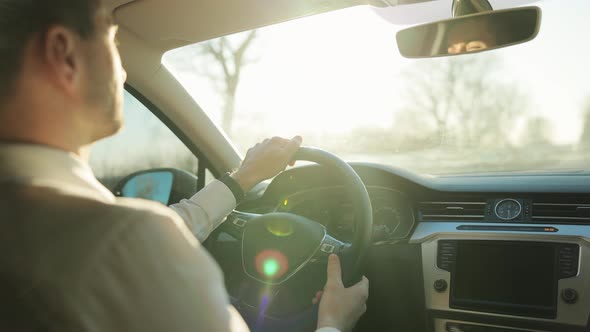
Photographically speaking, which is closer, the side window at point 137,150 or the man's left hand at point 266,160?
the man's left hand at point 266,160

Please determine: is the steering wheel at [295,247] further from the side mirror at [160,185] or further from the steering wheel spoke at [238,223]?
the side mirror at [160,185]

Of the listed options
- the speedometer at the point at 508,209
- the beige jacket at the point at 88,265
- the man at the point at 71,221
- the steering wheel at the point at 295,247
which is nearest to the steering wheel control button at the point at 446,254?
the speedometer at the point at 508,209

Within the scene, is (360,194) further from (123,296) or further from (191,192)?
(191,192)

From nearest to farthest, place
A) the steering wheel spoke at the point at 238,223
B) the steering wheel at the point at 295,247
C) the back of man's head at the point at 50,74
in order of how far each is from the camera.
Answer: the back of man's head at the point at 50,74 → the steering wheel at the point at 295,247 → the steering wheel spoke at the point at 238,223

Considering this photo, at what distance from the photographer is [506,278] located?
113 inches

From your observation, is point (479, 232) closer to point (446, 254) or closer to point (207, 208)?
point (446, 254)

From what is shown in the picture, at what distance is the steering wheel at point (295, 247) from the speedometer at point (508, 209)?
113 centimetres

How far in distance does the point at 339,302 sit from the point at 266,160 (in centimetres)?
68

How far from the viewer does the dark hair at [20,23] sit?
100 centimetres

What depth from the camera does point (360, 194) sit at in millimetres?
2127

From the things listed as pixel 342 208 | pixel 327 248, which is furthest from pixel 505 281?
pixel 327 248

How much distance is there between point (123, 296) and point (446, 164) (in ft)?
10.0

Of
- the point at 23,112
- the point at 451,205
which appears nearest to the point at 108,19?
the point at 23,112

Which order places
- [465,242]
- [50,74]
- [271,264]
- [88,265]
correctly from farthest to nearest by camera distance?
1. [465,242]
2. [271,264]
3. [50,74]
4. [88,265]
